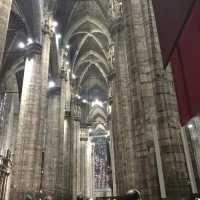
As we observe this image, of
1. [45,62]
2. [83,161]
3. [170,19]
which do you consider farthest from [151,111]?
[83,161]

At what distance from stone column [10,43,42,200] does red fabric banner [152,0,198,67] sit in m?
9.96

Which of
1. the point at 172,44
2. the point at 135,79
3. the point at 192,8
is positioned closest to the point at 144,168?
the point at 135,79

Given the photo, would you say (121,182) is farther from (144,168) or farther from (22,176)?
(144,168)

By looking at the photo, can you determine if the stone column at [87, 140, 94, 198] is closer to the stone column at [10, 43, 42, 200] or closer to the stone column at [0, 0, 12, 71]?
the stone column at [10, 43, 42, 200]

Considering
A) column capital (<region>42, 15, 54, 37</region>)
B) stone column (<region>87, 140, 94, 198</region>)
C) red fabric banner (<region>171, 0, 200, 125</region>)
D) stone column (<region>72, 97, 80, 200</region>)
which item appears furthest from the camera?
stone column (<region>87, 140, 94, 198</region>)

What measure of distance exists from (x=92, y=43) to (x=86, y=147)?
1300 centimetres

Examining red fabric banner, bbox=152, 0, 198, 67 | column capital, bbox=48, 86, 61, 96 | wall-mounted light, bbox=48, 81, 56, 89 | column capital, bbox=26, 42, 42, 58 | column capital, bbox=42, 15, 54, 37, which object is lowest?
red fabric banner, bbox=152, 0, 198, 67

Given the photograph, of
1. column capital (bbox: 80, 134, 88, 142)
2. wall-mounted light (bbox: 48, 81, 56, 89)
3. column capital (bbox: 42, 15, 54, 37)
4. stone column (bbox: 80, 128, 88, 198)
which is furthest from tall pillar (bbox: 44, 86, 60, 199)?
column capital (bbox: 80, 134, 88, 142)

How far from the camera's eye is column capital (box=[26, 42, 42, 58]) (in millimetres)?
15285

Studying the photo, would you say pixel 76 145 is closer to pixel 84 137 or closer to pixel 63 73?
pixel 84 137

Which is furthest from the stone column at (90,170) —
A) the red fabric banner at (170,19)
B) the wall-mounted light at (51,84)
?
the red fabric banner at (170,19)

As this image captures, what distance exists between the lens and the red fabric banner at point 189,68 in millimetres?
3137

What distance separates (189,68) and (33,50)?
522 inches

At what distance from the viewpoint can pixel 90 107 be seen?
3706 cm
